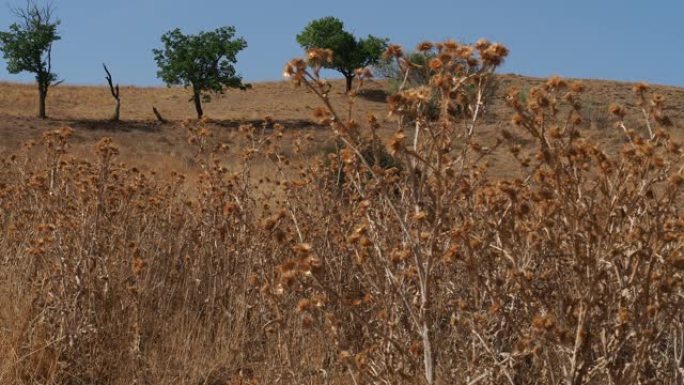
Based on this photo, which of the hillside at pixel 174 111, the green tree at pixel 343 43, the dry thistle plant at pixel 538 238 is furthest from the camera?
the green tree at pixel 343 43

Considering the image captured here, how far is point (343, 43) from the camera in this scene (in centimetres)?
5197

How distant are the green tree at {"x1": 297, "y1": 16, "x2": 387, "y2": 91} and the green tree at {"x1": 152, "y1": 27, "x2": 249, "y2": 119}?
7.88m

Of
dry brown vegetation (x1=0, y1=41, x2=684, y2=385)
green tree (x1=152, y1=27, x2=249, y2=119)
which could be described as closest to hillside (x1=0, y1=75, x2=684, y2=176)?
green tree (x1=152, y1=27, x2=249, y2=119)

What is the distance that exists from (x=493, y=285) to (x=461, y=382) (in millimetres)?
425

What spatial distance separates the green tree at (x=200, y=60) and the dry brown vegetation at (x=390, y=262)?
118 feet

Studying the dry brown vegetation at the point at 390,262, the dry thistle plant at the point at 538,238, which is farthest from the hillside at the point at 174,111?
the dry thistle plant at the point at 538,238

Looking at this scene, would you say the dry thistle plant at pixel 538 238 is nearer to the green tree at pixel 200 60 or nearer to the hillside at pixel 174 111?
the hillside at pixel 174 111

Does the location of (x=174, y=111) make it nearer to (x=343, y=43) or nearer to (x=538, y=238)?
(x=343, y=43)

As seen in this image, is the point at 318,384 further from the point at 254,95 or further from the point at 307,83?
the point at 254,95

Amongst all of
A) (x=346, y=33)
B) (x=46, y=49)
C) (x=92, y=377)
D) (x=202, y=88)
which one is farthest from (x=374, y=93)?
A: (x=92, y=377)

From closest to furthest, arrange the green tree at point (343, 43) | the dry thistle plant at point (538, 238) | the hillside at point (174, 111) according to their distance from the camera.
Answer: the dry thistle plant at point (538, 238) → the hillside at point (174, 111) → the green tree at point (343, 43)

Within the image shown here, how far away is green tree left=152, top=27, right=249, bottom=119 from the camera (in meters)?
43.6

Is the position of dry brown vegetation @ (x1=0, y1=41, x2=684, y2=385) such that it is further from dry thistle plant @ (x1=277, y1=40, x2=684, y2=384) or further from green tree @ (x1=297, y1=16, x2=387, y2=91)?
green tree @ (x1=297, y1=16, x2=387, y2=91)

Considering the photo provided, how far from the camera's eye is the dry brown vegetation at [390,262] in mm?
2994
